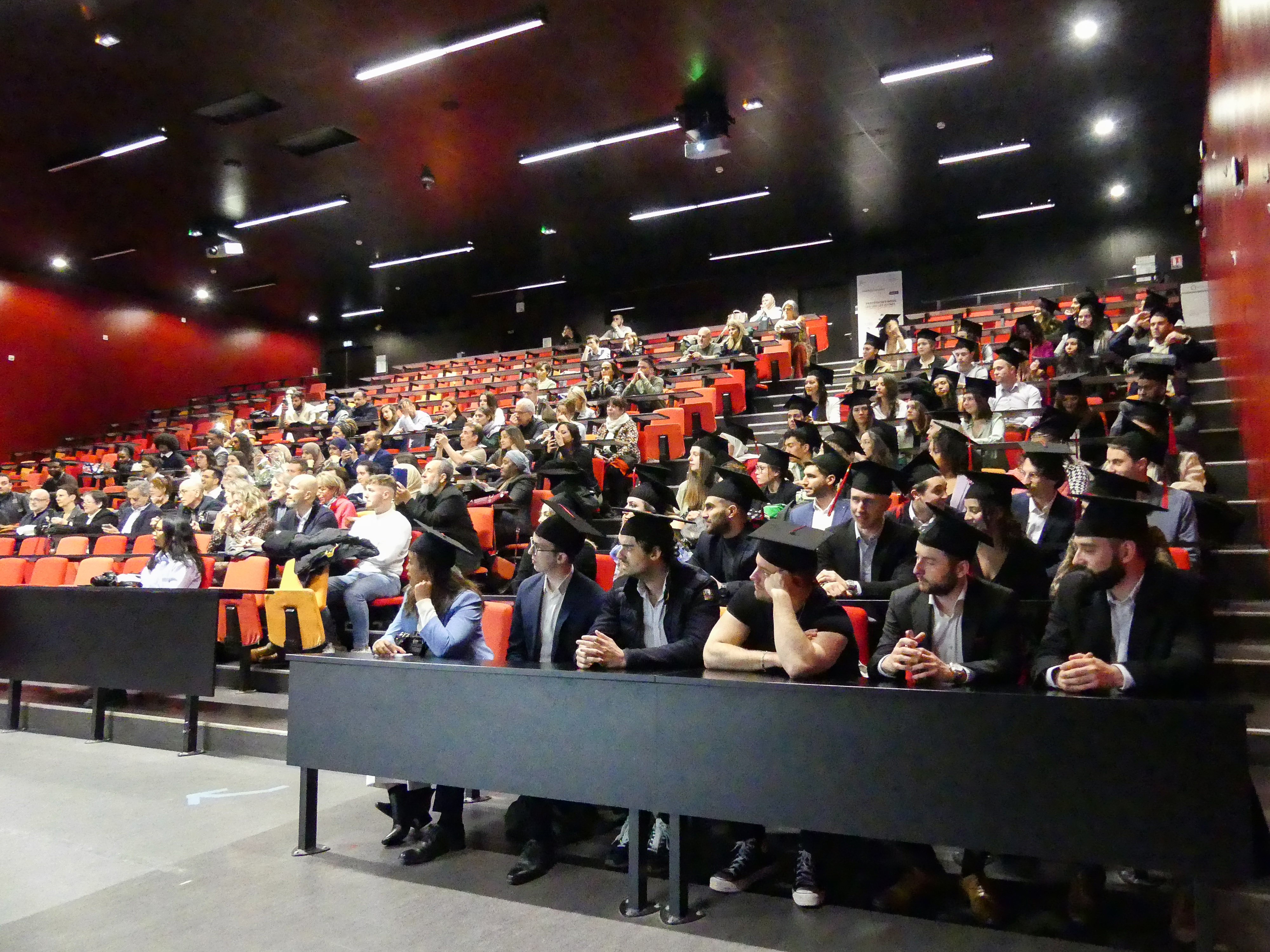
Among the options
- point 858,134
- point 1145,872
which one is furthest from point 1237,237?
point 858,134

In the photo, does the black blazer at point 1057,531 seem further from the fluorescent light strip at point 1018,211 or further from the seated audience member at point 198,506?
the fluorescent light strip at point 1018,211

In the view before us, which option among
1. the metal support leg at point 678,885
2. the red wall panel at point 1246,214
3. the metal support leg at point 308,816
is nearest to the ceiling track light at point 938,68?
the red wall panel at point 1246,214

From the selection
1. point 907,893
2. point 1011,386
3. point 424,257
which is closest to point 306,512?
point 907,893

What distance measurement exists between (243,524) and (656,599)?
4.88 meters

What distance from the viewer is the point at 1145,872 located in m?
2.86

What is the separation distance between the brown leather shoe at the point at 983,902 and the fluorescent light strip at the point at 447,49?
7501 millimetres

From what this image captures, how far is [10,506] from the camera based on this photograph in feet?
→ 36.7

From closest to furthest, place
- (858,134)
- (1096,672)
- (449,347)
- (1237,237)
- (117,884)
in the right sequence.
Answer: (1096,672), (117,884), (1237,237), (858,134), (449,347)

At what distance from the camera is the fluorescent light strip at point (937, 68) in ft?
28.4

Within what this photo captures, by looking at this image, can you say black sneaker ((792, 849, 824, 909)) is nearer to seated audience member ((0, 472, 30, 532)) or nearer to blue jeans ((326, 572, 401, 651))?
blue jeans ((326, 572, 401, 651))

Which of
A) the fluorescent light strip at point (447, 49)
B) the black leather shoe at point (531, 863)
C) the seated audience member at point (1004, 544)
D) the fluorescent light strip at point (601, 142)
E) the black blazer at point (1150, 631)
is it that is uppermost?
the fluorescent light strip at point (601, 142)

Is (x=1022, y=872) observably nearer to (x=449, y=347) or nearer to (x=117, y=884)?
(x=117, y=884)

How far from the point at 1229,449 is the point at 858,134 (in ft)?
20.4

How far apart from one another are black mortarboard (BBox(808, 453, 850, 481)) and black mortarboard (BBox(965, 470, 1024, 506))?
1.40 metres
